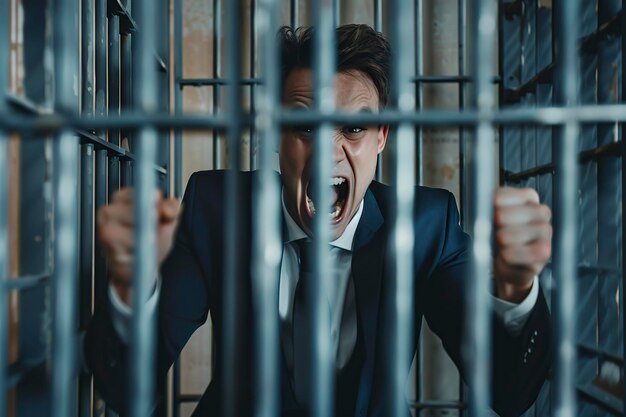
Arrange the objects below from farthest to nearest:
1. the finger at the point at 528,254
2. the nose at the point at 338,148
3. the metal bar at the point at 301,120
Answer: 1. the nose at the point at 338,148
2. the finger at the point at 528,254
3. the metal bar at the point at 301,120

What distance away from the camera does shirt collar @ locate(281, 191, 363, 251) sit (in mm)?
1448

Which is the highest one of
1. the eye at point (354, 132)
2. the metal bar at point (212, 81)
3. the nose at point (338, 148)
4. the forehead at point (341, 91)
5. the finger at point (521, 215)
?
the metal bar at point (212, 81)

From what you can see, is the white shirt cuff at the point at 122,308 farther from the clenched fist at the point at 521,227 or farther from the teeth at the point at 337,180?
the teeth at the point at 337,180

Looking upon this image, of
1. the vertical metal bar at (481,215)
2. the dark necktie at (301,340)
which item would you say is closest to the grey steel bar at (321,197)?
the vertical metal bar at (481,215)

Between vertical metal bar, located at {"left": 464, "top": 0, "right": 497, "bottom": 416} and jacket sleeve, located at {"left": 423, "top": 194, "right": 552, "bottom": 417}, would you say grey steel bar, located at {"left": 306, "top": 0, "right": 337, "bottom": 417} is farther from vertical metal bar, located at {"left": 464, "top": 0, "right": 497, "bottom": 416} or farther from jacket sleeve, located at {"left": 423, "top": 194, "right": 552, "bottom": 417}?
jacket sleeve, located at {"left": 423, "top": 194, "right": 552, "bottom": 417}

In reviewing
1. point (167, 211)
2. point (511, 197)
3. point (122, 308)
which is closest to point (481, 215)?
point (511, 197)

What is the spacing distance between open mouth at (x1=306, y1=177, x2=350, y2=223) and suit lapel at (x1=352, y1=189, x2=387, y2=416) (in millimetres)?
61

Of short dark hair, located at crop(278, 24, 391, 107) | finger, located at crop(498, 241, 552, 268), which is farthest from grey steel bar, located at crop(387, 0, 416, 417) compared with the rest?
short dark hair, located at crop(278, 24, 391, 107)

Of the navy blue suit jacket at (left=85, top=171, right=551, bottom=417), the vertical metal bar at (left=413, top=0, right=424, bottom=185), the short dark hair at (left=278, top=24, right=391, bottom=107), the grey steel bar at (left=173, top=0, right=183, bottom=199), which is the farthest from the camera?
the grey steel bar at (left=173, top=0, right=183, bottom=199)

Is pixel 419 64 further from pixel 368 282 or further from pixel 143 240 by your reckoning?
pixel 143 240

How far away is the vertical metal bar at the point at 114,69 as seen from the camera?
1437mm

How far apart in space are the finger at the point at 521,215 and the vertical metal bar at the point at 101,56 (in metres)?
0.90

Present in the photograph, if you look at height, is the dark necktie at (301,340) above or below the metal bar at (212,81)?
below

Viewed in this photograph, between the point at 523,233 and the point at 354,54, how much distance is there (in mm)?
934
